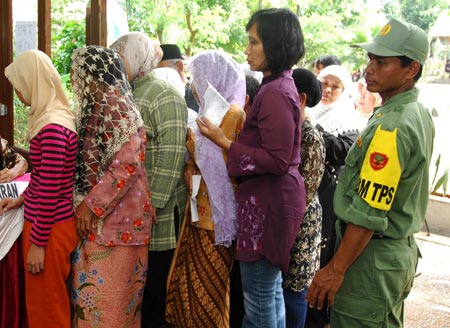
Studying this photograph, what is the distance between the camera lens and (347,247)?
1.49m

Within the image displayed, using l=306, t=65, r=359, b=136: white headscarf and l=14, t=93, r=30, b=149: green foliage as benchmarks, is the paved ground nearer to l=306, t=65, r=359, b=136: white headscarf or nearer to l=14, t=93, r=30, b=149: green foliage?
l=306, t=65, r=359, b=136: white headscarf

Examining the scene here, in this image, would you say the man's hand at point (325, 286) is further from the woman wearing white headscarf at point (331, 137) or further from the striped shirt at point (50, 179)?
the woman wearing white headscarf at point (331, 137)

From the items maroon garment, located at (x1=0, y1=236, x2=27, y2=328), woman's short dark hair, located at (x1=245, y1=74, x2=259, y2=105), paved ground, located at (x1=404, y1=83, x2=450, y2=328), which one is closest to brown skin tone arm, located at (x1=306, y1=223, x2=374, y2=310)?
woman's short dark hair, located at (x1=245, y1=74, x2=259, y2=105)

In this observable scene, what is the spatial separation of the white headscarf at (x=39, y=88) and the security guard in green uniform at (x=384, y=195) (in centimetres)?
109

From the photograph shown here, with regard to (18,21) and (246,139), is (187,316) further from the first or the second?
(18,21)

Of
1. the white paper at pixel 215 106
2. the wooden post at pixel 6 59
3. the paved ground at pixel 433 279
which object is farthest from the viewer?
the wooden post at pixel 6 59

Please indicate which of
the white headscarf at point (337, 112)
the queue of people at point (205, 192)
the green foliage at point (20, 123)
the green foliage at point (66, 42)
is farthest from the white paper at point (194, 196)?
the green foliage at point (20, 123)

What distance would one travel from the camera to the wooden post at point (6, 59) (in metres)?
4.40

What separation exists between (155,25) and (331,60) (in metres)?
4.25

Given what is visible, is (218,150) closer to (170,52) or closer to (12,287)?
(12,287)

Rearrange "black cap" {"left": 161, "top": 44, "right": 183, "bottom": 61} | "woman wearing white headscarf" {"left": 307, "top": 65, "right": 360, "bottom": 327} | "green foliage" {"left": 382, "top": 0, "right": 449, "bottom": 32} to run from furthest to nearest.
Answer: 1. "green foliage" {"left": 382, "top": 0, "right": 449, "bottom": 32}
2. "black cap" {"left": 161, "top": 44, "right": 183, "bottom": 61}
3. "woman wearing white headscarf" {"left": 307, "top": 65, "right": 360, "bottom": 327}

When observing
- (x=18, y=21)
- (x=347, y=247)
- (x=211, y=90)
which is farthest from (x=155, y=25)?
(x=347, y=247)

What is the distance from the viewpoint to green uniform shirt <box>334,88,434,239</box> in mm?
1416

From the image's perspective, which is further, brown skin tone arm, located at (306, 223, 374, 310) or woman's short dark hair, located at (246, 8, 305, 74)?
woman's short dark hair, located at (246, 8, 305, 74)
